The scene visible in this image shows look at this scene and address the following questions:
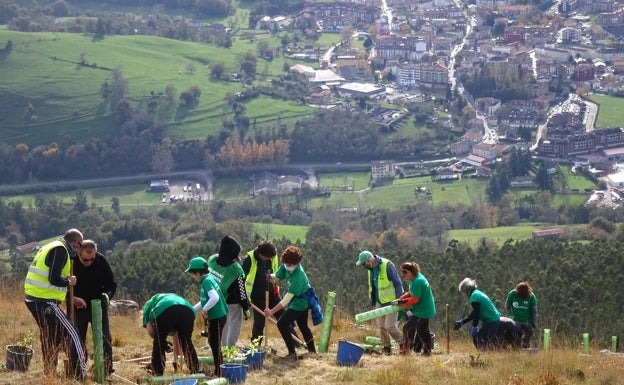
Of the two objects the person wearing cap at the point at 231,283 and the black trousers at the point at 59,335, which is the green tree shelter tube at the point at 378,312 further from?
the black trousers at the point at 59,335

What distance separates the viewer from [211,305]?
10.6 meters

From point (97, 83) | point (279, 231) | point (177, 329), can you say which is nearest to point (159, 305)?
point (177, 329)

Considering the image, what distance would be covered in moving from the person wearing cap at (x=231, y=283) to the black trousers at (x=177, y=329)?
43.5 inches

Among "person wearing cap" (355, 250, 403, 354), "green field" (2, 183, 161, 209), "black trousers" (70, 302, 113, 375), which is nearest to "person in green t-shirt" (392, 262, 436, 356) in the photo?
"person wearing cap" (355, 250, 403, 354)

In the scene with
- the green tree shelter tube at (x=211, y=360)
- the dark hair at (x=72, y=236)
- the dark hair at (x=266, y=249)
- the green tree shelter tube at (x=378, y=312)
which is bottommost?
the green tree shelter tube at (x=211, y=360)

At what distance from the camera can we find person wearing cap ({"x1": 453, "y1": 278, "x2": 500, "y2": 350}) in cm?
1266

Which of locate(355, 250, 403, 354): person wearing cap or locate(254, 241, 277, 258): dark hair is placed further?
locate(355, 250, 403, 354): person wearing cap

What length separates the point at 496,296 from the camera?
87.8 ft

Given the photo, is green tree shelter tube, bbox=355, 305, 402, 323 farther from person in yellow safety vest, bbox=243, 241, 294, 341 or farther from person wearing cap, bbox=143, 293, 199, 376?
person wearing cap, bbox=143, 293, 199, 376

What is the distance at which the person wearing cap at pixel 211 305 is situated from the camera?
1056 cm

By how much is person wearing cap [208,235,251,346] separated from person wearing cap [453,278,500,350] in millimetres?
2532

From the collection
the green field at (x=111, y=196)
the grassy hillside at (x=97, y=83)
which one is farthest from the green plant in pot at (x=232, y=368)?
the grassy hillside at (x=97, y=83)

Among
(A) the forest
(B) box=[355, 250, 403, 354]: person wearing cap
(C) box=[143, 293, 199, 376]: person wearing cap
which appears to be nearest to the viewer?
(C) box=[143, 293, 199, 376]: person wearing cap

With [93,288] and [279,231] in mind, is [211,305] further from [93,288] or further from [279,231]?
[279,231]
